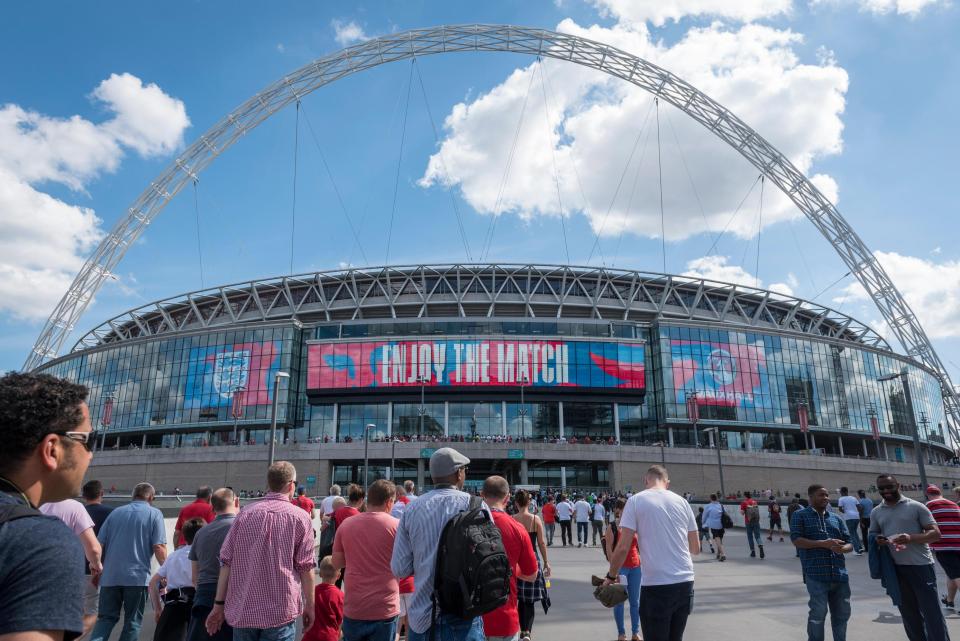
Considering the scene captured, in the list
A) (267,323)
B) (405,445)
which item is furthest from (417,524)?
(267,323)

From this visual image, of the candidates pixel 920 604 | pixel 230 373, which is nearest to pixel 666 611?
pixel 920 604

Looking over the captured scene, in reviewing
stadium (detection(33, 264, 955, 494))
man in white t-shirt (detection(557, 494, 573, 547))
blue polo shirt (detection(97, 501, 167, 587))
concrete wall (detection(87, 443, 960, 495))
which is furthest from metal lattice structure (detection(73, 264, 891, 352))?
blue polo shirt (detection(97, 501, 167, 587))

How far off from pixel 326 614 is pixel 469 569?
7.71ft

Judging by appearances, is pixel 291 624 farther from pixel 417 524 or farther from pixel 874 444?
pixel 874 444

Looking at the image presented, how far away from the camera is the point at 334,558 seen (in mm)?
5746

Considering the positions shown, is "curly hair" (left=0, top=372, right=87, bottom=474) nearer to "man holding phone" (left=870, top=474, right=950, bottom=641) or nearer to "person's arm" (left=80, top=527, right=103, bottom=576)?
"person's arm" (left=80, top=527, right=103, bottom=576)

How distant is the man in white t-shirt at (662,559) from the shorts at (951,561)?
647 cm

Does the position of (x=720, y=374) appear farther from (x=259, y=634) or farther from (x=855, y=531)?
(x=259, y=634)

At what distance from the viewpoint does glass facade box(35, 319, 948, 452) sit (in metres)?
69.6

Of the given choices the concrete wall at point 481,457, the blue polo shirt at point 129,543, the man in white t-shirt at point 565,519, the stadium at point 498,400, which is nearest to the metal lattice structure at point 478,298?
the stadium at point 498,400

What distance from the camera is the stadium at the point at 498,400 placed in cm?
6262

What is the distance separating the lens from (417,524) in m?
4.65

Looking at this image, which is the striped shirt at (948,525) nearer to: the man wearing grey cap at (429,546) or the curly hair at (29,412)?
the man wearing grey cap at (429,546)

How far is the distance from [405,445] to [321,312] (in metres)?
28.7
